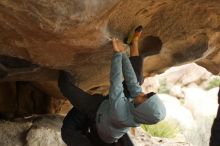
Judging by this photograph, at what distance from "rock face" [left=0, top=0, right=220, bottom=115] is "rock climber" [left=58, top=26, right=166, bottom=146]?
260mm

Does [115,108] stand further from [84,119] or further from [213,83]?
[213,83]

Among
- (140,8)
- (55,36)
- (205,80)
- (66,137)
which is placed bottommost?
(205,80)

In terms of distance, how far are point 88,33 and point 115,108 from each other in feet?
2.48

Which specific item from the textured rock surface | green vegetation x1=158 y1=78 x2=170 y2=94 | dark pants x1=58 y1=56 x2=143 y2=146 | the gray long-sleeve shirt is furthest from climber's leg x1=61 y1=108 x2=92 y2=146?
green vegetation x1=158 y1=78 x2=170 y2=94

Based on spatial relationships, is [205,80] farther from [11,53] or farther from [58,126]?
[11,53]

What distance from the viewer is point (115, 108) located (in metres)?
4.00

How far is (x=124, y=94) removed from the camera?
4.29 m

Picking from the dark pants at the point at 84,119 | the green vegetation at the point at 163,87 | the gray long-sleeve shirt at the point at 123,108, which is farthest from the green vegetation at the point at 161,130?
the green vegetation at the point at 163,87

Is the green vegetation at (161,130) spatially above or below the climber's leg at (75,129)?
below

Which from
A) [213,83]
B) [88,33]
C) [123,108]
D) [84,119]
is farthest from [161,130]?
[213,83]

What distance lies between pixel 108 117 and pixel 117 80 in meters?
0.40

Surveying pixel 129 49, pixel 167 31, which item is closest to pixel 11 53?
pixel 129 49

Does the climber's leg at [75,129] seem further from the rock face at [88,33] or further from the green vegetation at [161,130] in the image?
the green vegetation at [161,130]

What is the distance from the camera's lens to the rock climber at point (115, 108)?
3912 mm
